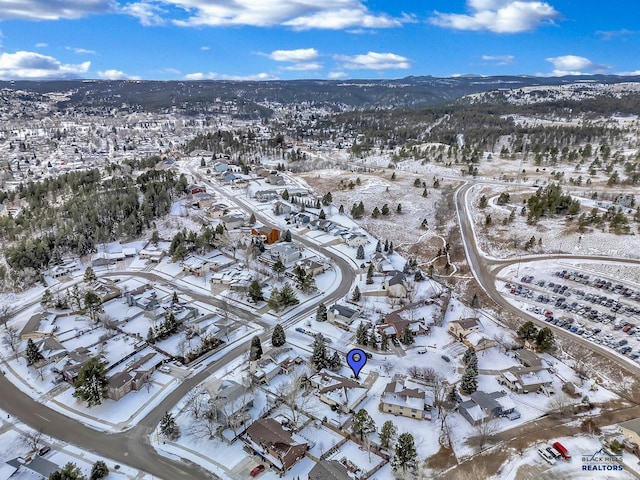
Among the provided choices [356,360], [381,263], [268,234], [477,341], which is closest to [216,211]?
[268,234]

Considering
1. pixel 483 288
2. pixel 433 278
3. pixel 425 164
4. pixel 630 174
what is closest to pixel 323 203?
pixel 433 278

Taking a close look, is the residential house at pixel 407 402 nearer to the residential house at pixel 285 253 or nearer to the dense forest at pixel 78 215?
the residential house at pixel 285 253

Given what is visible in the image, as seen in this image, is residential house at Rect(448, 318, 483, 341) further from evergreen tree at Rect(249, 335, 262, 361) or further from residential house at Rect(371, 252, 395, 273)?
evergreen tree at Rect(249, 335, 262, 361)

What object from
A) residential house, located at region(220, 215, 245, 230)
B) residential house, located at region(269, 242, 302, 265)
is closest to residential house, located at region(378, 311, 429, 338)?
residential house, located at region(269, 242, 302, 265)

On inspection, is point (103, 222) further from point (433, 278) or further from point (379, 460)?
point (379, 460)

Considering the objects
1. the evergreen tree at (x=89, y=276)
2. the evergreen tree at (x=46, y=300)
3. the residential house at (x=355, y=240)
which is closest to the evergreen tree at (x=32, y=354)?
the evergreen tree at (x=46, y=300)

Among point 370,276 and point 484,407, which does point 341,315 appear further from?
point 484,407
